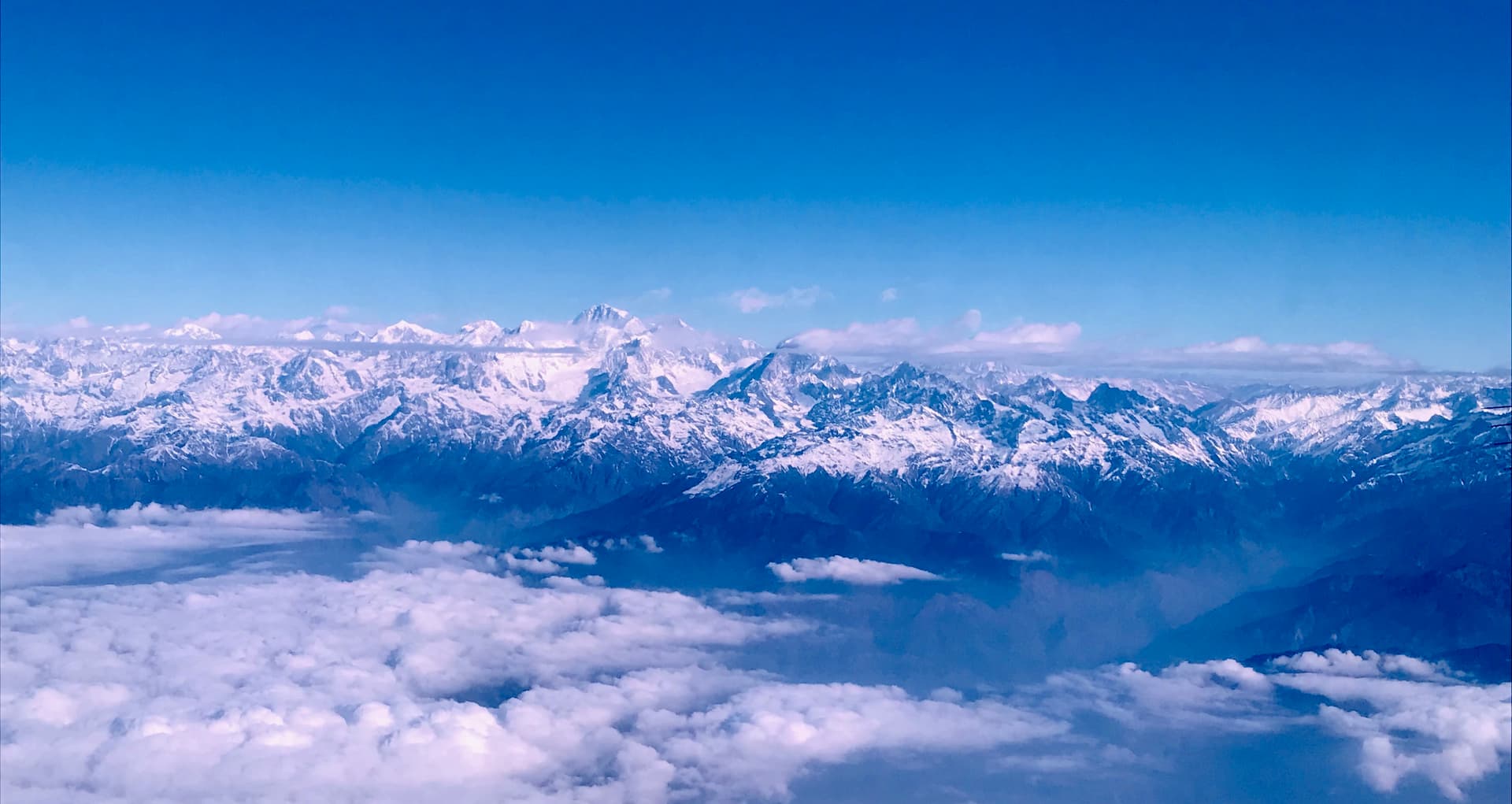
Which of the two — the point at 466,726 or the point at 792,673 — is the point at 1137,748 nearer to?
the point at 792,673

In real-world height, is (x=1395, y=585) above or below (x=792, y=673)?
above

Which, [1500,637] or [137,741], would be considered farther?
[1500,637]

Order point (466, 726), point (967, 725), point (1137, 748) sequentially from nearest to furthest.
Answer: point (466, 726)
point (1137, 748)
point (967, 725)

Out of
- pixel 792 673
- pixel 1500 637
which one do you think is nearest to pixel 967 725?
pixel 792 673

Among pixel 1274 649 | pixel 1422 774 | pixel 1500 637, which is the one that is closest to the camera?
pixel 1422 774

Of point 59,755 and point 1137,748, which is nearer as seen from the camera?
point 59,755

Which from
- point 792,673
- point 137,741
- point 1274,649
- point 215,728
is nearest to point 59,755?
point 137,741

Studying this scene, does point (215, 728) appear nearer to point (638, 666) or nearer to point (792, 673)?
point (638, 666)

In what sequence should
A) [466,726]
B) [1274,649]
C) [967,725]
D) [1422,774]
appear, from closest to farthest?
[1422,774]
[466,726]
[967,725]
[1274,649]

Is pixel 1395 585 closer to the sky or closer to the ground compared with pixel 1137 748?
closer to the sky
